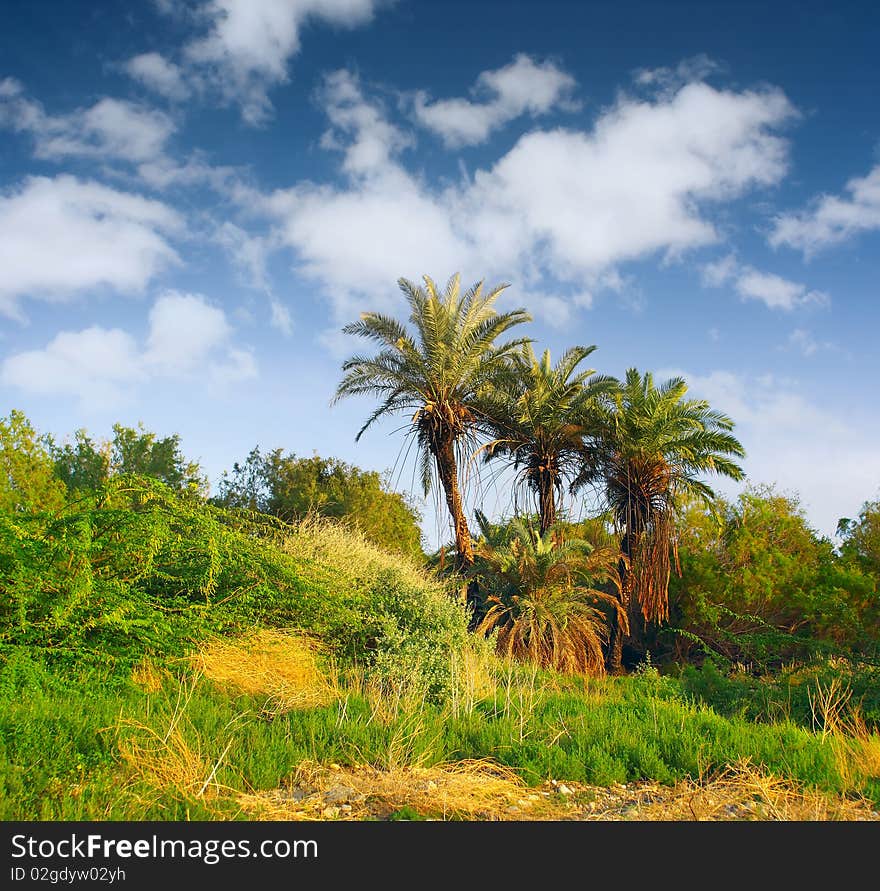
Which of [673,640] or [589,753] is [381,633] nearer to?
[589,753]

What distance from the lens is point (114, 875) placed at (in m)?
3.89

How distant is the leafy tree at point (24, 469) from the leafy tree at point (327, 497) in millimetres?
7500

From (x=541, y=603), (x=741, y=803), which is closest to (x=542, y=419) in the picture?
(x=541, y=603)

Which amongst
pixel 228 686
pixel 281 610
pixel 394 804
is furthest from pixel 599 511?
pixel 394 804

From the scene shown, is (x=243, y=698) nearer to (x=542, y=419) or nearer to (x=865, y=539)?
(x=542, y=419)

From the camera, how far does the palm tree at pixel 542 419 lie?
880 inches

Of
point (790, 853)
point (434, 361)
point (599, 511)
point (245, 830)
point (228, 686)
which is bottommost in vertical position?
point (790, 853)

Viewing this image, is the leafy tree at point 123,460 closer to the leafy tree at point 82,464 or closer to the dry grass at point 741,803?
the leafy tree at point 82,464

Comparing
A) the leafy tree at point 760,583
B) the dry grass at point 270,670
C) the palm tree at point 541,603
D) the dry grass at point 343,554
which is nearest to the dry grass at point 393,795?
the dry grass at point 270,670

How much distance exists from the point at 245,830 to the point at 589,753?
3.26 metres

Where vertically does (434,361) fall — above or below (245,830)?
above

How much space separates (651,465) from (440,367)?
25.1 feet

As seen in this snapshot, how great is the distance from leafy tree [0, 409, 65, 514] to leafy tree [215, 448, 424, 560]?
24.6 ft

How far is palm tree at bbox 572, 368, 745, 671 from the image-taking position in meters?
22.0
